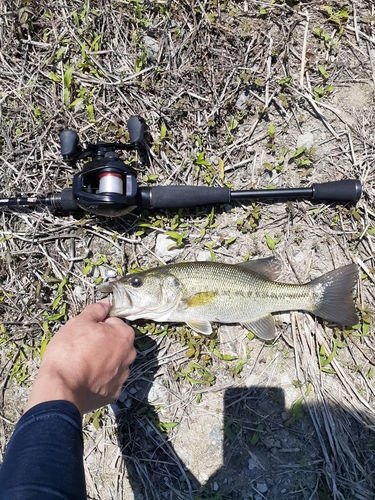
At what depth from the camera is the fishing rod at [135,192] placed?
3466 millimetres

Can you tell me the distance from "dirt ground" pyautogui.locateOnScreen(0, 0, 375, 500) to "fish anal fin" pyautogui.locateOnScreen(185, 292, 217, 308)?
0.43 metres

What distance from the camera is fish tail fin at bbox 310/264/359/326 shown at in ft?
11.9

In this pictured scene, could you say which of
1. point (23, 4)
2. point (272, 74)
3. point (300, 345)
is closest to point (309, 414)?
point (300, 345)

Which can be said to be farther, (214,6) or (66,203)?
(214,6)

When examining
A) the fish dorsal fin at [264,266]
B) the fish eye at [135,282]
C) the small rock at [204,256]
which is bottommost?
the fish eye at [135,282]

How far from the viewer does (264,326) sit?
373 cm

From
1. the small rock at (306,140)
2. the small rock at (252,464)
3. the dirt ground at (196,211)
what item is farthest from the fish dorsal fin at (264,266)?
the small rock at (252,464)

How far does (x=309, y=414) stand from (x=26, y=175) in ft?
11.9

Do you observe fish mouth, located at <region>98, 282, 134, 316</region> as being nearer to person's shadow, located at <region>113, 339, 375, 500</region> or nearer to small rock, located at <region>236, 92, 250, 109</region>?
person's shadow, located at <region>113, 339, 375, 500</region>

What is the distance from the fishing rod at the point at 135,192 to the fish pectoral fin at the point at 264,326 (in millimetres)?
1126

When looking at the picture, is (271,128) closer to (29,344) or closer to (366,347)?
(366,347)

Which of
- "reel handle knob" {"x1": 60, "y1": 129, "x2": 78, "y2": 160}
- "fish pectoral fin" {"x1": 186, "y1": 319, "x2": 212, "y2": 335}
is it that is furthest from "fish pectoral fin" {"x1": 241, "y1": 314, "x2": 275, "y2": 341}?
"reel handle knob" {"x1": 60, "y1": 129, "x2": 78, "y2": 160}

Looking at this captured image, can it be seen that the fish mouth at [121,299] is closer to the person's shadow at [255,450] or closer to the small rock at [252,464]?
the person's shadow at [255,450]

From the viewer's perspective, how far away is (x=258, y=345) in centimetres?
391
